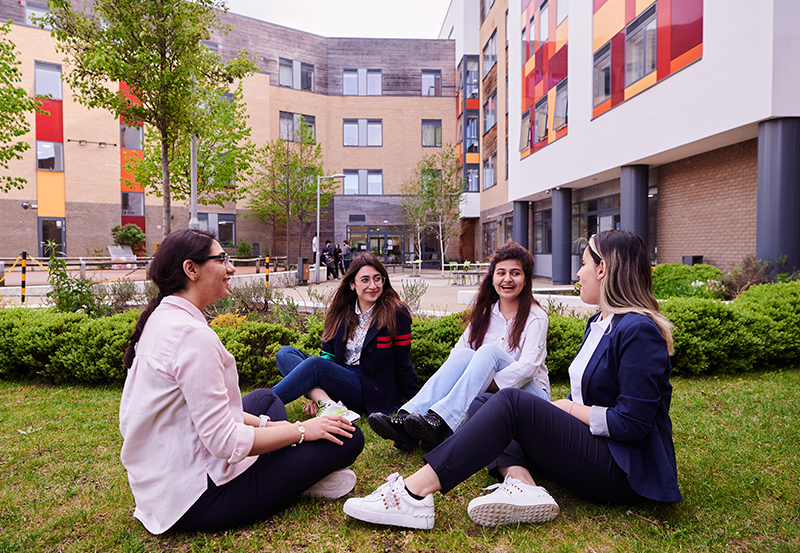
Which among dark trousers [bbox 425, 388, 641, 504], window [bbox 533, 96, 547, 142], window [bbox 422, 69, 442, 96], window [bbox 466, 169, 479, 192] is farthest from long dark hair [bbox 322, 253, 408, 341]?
window [bbox 422, 69, 442, 96]

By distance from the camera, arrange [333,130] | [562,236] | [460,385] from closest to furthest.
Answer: [460,385] → [562,236] → [333,130]

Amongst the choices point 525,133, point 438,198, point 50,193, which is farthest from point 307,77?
point 525,133

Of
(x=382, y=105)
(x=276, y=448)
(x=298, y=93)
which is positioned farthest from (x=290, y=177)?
(x=276, y=448)

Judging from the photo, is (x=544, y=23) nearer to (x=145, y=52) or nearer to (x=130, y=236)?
(x=145, y=52)

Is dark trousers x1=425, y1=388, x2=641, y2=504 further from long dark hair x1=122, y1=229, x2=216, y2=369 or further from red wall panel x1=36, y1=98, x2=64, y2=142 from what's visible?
red wall panel x1=36, y1=98, x2=64, y2=142

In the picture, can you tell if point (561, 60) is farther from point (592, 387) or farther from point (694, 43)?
point (592, 387)

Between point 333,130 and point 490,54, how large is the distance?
38.0 ft

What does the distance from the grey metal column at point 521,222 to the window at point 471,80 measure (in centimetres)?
Result: 1189

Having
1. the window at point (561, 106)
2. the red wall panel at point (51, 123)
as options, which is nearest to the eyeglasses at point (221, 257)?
the window at point (561, 106)

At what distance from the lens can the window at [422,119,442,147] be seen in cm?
3331

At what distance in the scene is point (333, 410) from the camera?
11.0ft

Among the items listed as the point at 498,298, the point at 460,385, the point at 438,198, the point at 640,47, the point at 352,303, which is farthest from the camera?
the point at 438,198

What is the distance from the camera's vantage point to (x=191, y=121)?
10.3 metres

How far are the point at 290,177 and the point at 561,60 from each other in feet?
55.7
